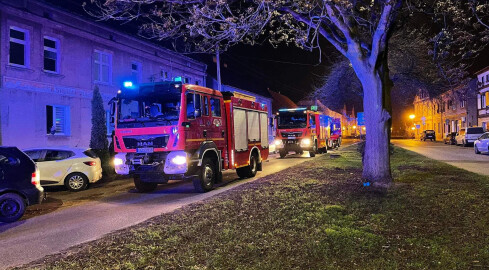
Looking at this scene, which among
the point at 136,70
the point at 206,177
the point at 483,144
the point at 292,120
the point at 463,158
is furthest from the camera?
the point at 136,70

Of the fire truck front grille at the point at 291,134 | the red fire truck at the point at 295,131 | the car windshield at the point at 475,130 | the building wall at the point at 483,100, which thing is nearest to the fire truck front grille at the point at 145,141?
the red fire truck at the point at 295,131

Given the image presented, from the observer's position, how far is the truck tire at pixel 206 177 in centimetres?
1043

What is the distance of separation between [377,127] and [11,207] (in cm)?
885

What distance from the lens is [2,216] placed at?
7.48m

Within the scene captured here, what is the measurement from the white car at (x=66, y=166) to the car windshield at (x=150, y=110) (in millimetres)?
2471

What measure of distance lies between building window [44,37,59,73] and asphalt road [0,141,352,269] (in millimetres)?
7983

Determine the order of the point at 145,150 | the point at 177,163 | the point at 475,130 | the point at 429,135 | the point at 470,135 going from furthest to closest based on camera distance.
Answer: the point at 429,135 → the point at 470,135 → the point at 475,130 → the point at 145,150 → the point at 177,163

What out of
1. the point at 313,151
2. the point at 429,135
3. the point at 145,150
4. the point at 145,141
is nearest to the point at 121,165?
the point at 145,150

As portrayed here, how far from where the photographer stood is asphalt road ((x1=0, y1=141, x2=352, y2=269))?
224 inches

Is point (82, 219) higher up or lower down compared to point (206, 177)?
lower down

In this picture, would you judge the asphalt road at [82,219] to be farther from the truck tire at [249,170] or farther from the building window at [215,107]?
the building window at [215,107]

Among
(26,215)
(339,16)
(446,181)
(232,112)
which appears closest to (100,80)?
(232,112)

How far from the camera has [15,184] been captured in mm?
7598

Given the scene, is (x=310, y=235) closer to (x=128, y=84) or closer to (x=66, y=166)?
(x=128, y=84)
